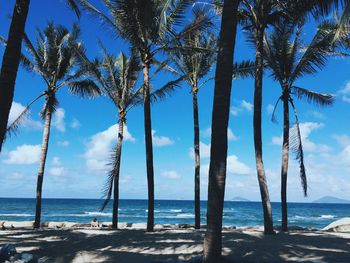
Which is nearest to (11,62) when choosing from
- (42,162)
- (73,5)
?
(73,5)

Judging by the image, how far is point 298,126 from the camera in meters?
16.8

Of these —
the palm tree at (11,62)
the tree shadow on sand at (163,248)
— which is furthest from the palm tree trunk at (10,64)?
the tree shadow on sand at (163,248)

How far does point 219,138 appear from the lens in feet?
24.3

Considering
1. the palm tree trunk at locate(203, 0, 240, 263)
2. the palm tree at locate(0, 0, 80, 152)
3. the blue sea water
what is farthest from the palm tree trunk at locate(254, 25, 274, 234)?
the blue sea water

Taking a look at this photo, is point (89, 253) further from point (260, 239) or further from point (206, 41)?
point (206, 41)

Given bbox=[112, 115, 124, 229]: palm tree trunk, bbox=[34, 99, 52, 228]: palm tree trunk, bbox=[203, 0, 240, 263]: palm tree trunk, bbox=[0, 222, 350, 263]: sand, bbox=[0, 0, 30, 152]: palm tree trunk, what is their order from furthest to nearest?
bbox=[34, 99, 52, 228]: palm tree trunk < bbox=[112, 115, 124, 229]: palm tree trunk < bbox=[0, 222, 350, 263]: sand < bbox=[0, 0, 30, 152]: palm tree trunk < bbox=[203, 0, 240, 263]: palm tree trunk

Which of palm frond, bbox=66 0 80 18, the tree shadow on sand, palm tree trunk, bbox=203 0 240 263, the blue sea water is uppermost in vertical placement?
palm frond, bbox=66 0 80 18

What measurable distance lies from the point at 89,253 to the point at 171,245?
2199mm

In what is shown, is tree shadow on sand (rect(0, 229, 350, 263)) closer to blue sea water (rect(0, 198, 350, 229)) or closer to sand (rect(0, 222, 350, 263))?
sand (rect(0, 222, 350, 263))

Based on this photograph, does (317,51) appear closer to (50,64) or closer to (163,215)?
(50,64)

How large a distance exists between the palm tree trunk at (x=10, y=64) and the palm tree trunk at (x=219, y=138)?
392 cm

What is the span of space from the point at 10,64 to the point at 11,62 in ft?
0.15

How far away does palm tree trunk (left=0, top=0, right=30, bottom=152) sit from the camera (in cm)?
807

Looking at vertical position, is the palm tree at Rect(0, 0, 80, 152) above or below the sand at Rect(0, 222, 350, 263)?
above
